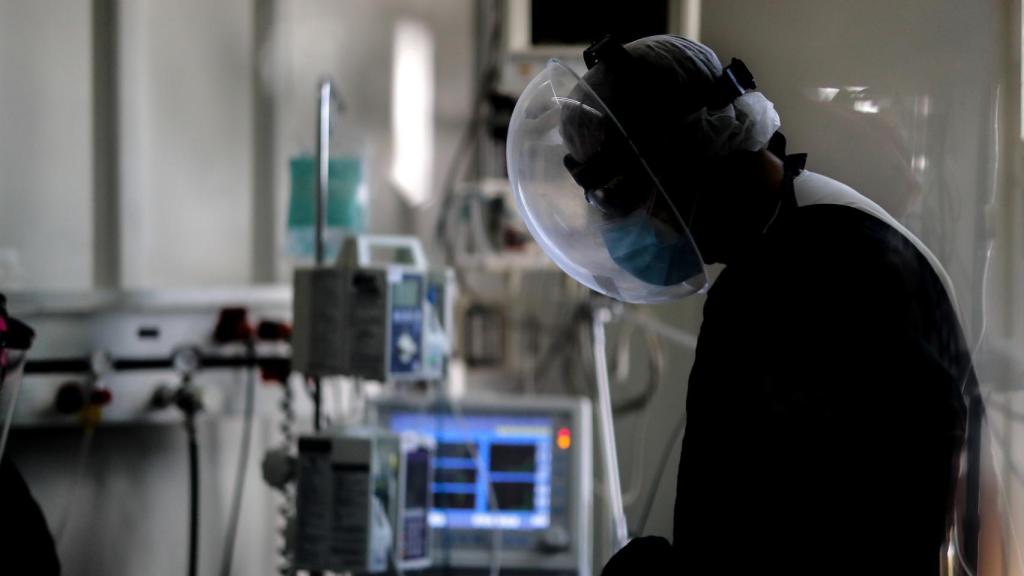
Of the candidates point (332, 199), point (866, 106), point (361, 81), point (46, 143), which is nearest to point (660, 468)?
point (866, 106)

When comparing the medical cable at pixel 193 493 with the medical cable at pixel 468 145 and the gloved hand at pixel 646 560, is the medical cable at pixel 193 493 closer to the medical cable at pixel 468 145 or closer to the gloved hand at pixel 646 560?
the medical cable at pixel 468 145

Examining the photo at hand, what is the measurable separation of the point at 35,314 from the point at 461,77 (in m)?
1.78

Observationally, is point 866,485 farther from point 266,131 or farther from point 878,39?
point 266,131

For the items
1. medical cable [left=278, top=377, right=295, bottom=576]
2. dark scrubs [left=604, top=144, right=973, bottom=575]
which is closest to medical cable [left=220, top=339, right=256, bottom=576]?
medical cable [left=278, top=377, right=295, bottom=576]

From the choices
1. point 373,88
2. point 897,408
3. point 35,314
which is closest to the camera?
point 897,408

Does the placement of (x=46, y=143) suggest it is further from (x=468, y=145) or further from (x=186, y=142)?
(x=468, y=145)

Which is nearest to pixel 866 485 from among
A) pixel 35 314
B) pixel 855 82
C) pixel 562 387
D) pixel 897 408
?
pixel 897 408

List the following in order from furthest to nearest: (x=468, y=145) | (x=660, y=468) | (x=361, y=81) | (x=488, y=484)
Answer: (x=468, y=145) → (x=361, y=81) → (x=488, y=484) → (x=660, y=468)

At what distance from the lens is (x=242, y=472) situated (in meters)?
2.54

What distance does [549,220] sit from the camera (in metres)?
1.29

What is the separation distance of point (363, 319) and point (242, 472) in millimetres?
719

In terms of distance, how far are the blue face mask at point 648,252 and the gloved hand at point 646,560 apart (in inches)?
11.2

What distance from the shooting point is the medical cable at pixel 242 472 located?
2.44 meters

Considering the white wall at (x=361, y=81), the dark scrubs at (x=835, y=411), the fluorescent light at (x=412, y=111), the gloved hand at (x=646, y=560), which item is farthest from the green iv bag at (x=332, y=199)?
the dark scrubs at (x=835, y=411)
